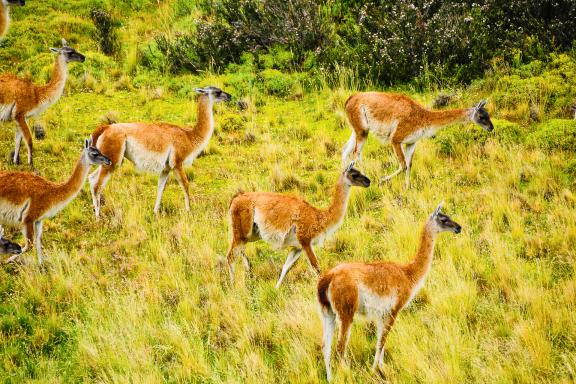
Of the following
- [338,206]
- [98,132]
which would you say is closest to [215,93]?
[98,132]

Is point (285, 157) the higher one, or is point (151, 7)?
point (151, 7)

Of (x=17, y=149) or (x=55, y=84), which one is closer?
(x=17, y=149)

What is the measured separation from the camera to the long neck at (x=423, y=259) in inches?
221

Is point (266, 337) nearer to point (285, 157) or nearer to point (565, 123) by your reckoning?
point (285, 157)

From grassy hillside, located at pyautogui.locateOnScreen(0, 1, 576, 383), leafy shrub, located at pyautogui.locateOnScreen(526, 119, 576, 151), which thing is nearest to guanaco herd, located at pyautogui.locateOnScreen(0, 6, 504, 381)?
grassy hillside, located at pyautogui.locateOnScreen(0, 1, 576, 383)

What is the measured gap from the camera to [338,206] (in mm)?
6965

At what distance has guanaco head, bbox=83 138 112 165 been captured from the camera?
7.94 m

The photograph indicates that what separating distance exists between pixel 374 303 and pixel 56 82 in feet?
24.1

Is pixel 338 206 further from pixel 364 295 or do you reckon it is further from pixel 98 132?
pixel 98 132

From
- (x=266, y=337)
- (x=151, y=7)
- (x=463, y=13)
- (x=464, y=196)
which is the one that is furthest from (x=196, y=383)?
(x=151, y=7)

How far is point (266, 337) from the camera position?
6.03 m

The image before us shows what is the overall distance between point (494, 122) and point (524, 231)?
11.6 feet

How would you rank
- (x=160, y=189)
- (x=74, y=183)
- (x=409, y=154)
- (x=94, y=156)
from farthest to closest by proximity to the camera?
(x=409, y=154) < (x=160, y=189) < (x=94, y=156) < (x=74, y=183)

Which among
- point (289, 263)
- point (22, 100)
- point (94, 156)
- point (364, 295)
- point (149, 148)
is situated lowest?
point (289, 263)
